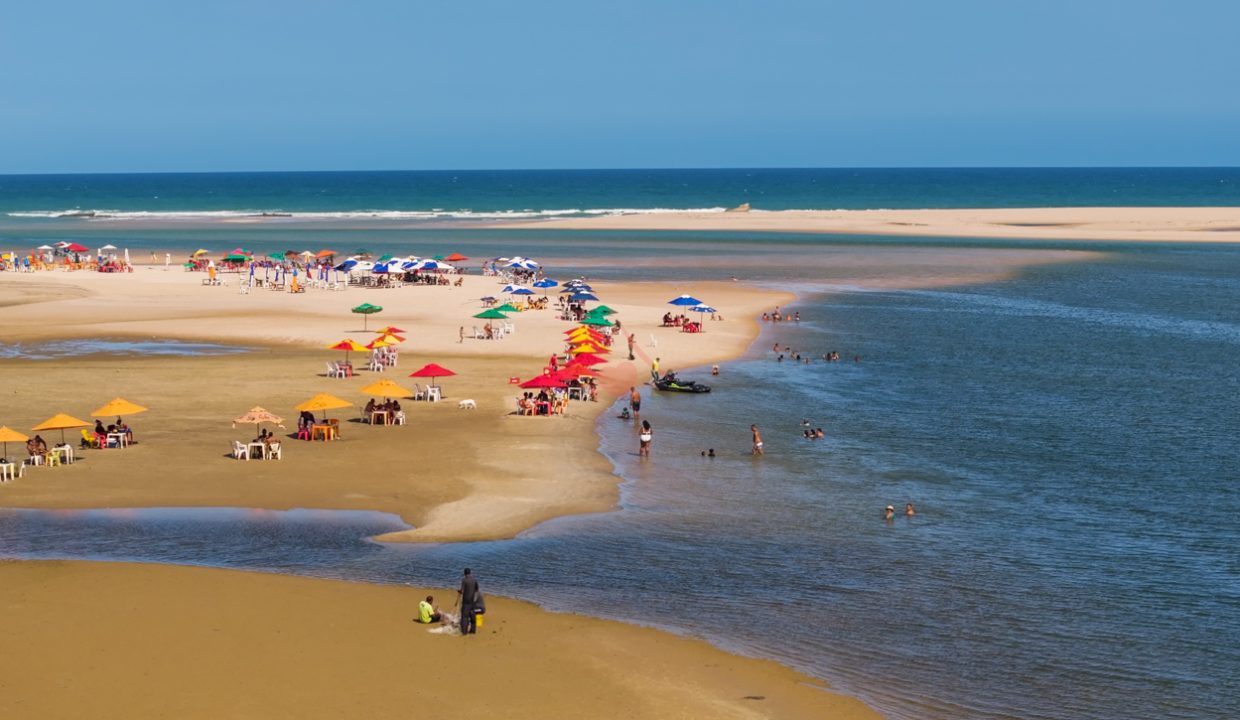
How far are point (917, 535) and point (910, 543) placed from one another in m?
0.61

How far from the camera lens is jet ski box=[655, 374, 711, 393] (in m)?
41.2

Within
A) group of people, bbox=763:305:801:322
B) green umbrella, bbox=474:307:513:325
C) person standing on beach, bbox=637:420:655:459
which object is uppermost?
green umbrella, bbox=474:307:513:325

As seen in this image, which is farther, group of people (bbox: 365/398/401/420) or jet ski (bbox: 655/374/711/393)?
jet ski (bbox: 655/374/711/393)

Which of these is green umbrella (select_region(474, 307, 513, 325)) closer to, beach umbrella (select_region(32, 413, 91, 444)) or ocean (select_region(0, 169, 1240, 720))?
ocean (select_region(0, 169, 1240, 720))

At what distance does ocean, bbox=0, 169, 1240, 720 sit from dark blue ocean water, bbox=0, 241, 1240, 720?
7 centimetres

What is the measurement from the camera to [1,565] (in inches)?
887

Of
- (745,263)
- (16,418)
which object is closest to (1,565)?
(16,418)

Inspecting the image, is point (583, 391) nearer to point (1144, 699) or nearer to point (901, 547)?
point (901, 547)

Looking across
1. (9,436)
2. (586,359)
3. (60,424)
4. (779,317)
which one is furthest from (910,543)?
(779,317)

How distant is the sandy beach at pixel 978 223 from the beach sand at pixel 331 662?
101069 mm

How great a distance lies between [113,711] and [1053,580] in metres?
15.3

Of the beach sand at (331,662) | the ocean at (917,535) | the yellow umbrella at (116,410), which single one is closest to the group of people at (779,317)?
the ocean at (917,535)

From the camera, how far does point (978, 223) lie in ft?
439

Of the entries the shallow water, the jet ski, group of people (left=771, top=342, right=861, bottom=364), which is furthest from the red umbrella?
the shallow water
